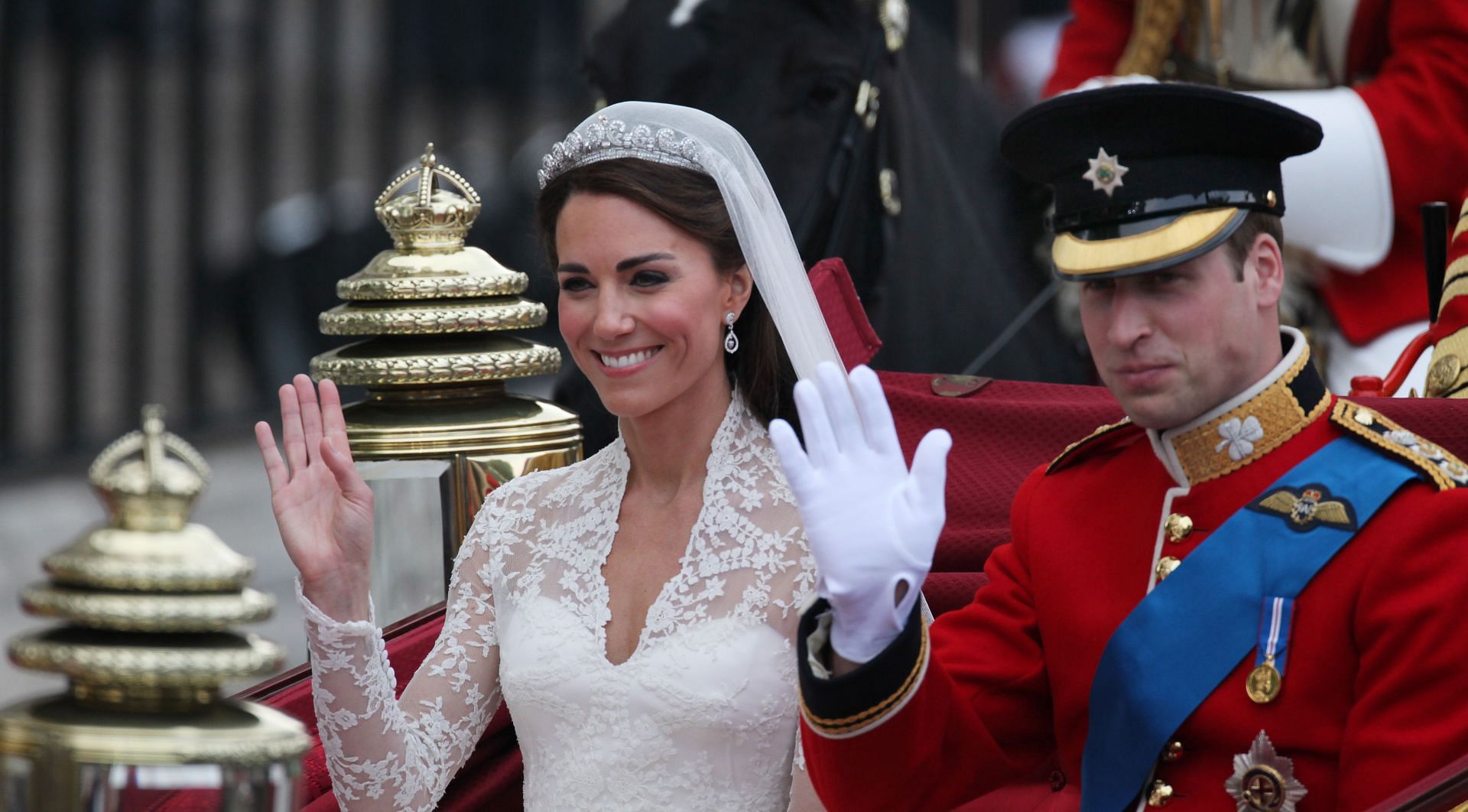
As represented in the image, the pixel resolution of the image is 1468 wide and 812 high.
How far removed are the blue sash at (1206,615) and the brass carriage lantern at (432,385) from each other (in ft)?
3.91

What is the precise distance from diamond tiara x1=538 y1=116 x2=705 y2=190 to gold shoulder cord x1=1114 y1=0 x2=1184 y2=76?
1777 mm

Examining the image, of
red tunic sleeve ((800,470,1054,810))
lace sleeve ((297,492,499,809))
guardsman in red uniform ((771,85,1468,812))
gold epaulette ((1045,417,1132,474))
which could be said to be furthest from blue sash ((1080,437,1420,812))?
lace sleeve ((297,492,499,809))

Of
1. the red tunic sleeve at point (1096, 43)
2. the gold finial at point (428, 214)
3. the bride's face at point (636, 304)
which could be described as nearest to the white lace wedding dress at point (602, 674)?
the bride's face at point (636, 304)

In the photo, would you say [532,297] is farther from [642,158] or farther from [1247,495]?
[1247,495]

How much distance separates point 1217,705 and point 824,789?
1.15 ft

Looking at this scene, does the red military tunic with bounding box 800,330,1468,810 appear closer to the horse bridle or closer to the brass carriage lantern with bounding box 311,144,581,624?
the brass carriage lantern with bounding box 311,144,581,624

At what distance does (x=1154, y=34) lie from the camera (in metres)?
3.71

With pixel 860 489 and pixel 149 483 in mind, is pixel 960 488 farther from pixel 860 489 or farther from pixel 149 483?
pixel 149 483

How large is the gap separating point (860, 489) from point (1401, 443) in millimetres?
515

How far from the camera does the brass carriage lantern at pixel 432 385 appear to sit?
2.64m

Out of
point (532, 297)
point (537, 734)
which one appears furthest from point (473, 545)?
point (532, 297)

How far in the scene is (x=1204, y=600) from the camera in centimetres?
166

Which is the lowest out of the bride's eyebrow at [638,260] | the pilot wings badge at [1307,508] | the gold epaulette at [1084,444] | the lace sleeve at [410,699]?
the lace sleeve at [410,699]

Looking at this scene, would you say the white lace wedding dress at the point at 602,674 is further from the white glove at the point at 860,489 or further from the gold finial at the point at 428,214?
the gold finial at the point at 428,214
